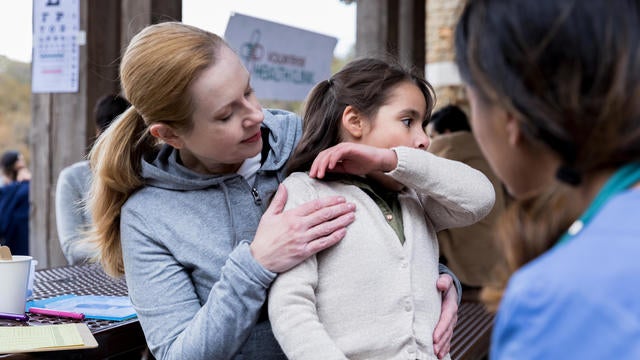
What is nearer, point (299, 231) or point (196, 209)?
point (299, 231)

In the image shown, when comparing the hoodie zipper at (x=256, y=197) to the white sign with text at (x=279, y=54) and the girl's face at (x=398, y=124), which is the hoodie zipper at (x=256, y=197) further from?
the white sign with text at (x=279, y=54)

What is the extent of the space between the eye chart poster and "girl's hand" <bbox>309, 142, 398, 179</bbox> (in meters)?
2.24

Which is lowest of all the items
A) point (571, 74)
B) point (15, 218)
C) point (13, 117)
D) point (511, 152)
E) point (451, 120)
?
point (13, 117)

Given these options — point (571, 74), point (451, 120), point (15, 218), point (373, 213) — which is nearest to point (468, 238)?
point (451, 120)

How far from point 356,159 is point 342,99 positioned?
0.21m

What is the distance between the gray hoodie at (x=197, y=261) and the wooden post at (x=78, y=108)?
1792 mm

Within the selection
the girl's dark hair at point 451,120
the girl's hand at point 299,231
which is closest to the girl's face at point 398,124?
the girl's hand at point 299,231

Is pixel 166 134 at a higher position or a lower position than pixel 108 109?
higher

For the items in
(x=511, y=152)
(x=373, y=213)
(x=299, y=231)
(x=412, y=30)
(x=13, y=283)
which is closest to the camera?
(x=511, y=152)

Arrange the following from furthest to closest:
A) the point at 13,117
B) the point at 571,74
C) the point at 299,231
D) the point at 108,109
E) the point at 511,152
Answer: the point at 13,117 < the point at 108,109 < the point at 299,231 < the point at 511,152 < the point at 571,74

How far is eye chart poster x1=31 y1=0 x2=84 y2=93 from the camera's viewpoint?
3389mm

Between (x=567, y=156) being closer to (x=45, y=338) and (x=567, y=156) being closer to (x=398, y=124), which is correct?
(x=398, y=124)

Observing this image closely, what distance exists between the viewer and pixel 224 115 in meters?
1.50

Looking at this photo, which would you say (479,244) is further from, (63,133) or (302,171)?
(302,171)
